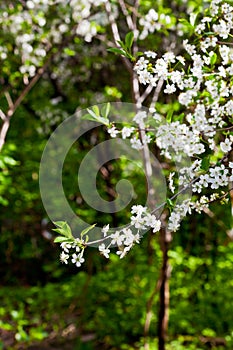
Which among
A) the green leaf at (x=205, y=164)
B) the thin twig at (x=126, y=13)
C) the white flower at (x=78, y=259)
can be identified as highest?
the thin twig at (x=126, y=13)

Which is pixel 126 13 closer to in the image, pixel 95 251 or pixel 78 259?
pixel 78 259

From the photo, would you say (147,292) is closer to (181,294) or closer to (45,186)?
(181,294)

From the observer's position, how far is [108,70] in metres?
5.77

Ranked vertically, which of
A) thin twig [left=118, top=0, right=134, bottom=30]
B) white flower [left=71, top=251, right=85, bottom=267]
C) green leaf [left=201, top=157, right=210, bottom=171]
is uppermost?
thin twig [left=118, top=0, right=134, bottom=30]

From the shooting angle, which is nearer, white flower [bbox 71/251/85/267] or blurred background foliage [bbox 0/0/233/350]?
white flower [bbox 71/251/85/267]

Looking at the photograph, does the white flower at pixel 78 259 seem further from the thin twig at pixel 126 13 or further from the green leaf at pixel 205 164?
the thin twig at pixel 126 13

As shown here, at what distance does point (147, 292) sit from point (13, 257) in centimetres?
318

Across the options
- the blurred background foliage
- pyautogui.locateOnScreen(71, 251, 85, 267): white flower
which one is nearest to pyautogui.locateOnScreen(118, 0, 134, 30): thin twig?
the blurred background foliage

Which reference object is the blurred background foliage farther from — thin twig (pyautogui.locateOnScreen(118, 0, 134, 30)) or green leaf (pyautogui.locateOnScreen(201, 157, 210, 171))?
green leaf (pyautogui.locateOnScreen(201, 157, 210, 171))

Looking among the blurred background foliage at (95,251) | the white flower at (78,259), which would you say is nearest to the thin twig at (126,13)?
the blurred background foliage at (95,251)

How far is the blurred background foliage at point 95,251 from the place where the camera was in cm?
431

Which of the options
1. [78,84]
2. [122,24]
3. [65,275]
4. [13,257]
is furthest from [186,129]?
[13,257]

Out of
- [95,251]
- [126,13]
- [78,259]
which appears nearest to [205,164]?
[78,259]

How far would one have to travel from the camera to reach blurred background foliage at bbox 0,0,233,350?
4309 mm
